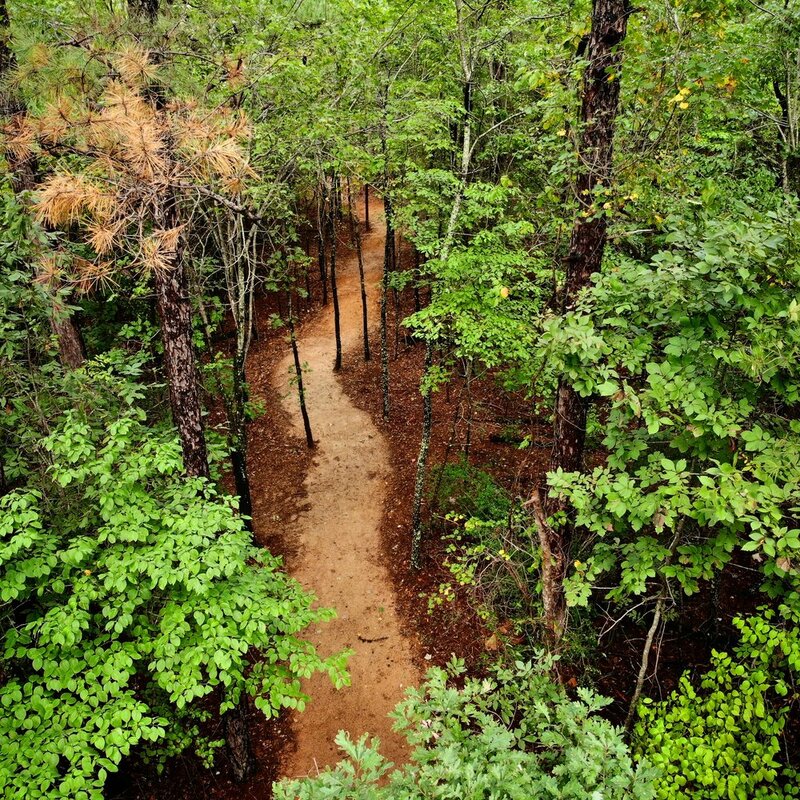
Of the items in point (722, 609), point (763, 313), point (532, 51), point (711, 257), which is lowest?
point (722, 609)

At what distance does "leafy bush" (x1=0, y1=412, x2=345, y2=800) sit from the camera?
4516 mm

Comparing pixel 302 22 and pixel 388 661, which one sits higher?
pixel 302 22

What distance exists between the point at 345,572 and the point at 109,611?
7183 millimetres

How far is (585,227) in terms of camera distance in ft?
17.4

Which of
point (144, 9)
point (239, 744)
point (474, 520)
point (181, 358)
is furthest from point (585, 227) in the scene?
point (239, 744)

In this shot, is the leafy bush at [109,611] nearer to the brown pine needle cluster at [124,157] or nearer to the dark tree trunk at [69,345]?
the brown pine needle cluster at [124,157]

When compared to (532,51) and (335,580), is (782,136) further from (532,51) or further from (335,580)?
(335,580)

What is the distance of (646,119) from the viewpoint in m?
5.26

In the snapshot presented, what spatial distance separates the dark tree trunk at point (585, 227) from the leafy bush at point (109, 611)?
2893mm

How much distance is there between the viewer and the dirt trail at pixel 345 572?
867 cm

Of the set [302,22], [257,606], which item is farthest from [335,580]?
[302,22]

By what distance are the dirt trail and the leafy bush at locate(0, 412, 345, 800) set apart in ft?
8.19

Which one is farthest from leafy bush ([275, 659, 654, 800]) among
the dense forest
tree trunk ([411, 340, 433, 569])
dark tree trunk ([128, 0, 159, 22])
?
dark tree trunk ([128, 0, 159, 22])

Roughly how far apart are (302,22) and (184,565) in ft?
33.8
